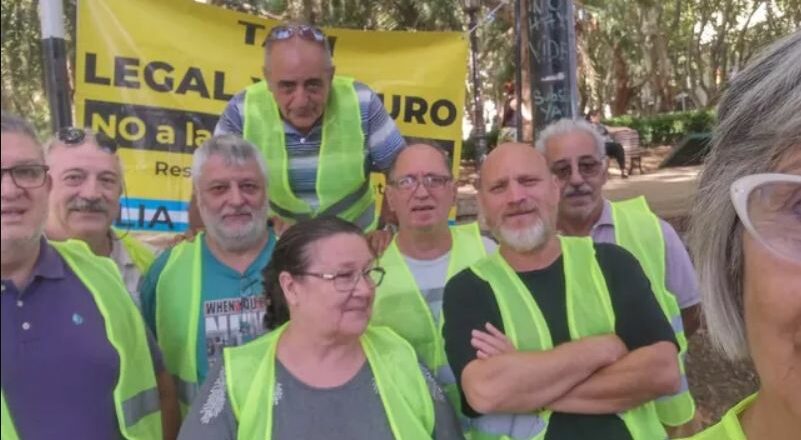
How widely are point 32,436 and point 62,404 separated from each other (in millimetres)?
51

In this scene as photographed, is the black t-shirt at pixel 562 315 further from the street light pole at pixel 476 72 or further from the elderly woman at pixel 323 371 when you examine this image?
the street light pole at pixel 476 72

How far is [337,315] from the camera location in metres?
2.15

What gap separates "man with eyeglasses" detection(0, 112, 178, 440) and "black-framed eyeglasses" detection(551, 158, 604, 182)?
2.21m

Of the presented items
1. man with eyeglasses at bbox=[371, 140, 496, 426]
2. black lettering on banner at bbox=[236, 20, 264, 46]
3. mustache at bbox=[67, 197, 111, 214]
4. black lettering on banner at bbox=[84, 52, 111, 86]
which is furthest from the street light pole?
mustache at bbox=[67, 197, 111, 214]

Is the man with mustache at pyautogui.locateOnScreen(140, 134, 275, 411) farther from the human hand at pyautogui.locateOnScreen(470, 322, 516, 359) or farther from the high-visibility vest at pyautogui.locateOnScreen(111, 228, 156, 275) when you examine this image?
the human hand at pyautogui.locateOnScreen(470, 322, 516, 359)

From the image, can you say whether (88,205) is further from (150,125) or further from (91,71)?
(150,125)

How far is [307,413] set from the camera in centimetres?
207

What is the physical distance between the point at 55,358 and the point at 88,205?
4.21ft

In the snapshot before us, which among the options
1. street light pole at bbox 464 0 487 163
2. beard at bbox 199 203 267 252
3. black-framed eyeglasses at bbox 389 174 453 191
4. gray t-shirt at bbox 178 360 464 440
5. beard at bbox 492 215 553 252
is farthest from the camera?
street light pole at bbox 464 0 487 163

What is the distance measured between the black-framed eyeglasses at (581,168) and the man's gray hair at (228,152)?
1.14 meters

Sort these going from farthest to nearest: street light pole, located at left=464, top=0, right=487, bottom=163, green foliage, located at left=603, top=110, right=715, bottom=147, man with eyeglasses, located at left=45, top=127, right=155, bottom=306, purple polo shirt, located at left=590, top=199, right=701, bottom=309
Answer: green foliage, located at left=603, top=110, right=715, bottom=147 → street light pole, located at left=464, top=0, right=487, bottom=163 → purple polo shirt, located at left=590, top=199, right=701, bottom=309 → man with eyeglasses, located at left=45, top=127, right=155, bottom=306

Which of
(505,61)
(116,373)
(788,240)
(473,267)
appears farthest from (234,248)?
(505,61)

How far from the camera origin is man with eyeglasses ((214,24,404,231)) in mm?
3035

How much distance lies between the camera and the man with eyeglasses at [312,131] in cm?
304
